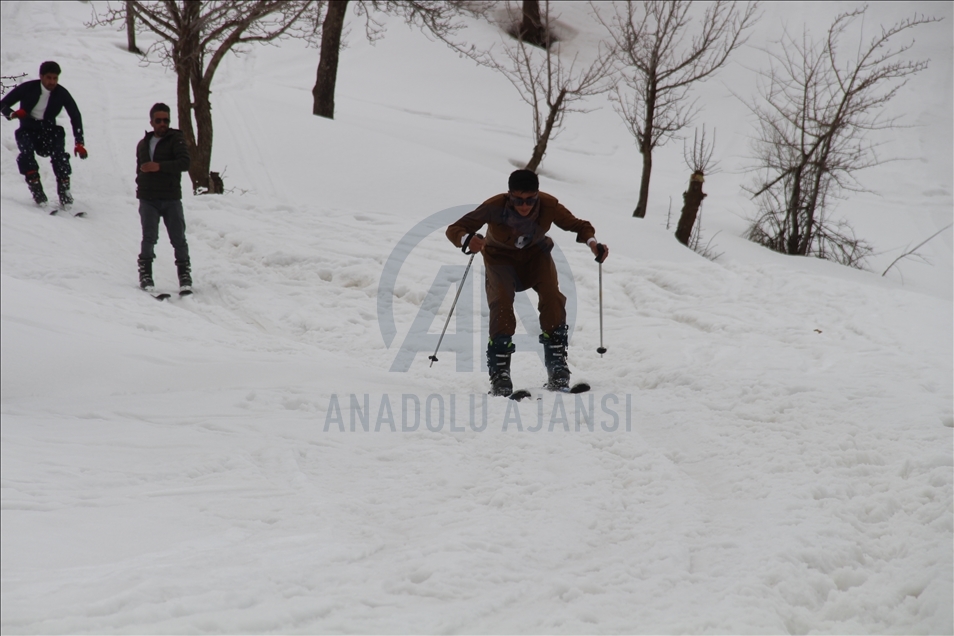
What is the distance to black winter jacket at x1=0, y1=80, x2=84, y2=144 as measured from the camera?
8.59 meters

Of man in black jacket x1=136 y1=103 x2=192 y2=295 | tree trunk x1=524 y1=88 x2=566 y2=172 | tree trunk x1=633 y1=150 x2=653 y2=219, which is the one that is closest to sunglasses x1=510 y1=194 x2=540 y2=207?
man in black jacket x1=136 y1=103 x2=192 y2=295

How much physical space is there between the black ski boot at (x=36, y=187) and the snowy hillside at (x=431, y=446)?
15 cm

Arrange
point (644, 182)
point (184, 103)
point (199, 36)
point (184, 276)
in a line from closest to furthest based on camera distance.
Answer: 1. point (184, 276)
2. point (199, 36)
3. point (184, 103)
4. point (644, 182)

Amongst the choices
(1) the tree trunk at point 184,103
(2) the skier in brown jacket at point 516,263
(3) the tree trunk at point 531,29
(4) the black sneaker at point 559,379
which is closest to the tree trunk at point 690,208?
(2) the skier in brown jacket at point 516,263

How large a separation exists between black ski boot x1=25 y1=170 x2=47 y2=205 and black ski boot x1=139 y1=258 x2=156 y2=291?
121 inches

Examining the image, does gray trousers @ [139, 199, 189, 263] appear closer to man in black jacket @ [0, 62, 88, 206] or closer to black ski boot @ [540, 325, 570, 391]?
man in black jacket @ [0, 62, 88, 206]

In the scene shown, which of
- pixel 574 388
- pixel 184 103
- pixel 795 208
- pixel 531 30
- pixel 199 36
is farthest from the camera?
pixel 531 30

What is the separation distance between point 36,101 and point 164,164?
9.97ft

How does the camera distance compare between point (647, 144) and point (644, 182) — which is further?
point (647, 144)

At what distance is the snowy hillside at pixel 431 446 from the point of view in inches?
112

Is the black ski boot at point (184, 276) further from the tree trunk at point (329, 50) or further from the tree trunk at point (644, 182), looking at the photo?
the tree trunk at point (644, 182)

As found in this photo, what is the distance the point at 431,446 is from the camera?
4.49 m

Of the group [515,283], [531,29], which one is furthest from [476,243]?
[531,29]

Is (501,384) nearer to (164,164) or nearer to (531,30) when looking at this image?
(164,164)
